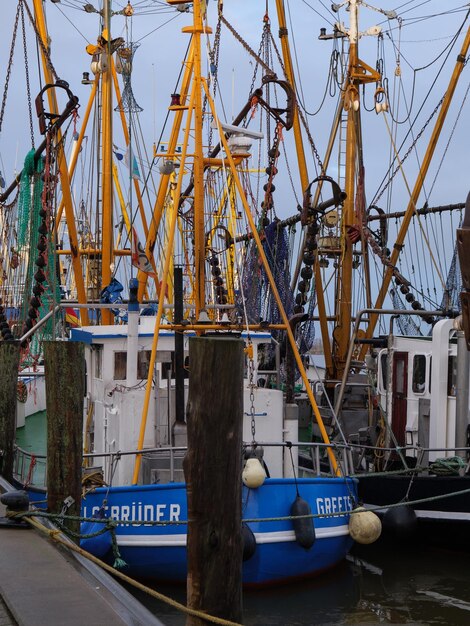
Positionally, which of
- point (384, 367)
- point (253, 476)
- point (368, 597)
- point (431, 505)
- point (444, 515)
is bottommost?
point (368, 597)

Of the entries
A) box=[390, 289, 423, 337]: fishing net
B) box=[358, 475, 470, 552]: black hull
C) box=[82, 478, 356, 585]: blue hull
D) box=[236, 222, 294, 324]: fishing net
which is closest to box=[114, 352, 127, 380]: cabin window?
box=[236, 222, 294, 324]: fishing net

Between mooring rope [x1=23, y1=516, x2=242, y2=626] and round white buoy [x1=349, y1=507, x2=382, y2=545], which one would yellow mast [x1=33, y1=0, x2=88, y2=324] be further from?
mooring rope [x1=23, y1=516, x2=242, y2=626]

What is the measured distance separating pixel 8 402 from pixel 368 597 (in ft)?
18.7

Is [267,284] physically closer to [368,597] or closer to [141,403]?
[141,403]

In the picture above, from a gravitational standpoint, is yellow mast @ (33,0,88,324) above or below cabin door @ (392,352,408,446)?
above

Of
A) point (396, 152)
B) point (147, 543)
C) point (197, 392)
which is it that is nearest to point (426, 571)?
point (147, 543)

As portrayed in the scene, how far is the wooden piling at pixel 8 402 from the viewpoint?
1387 cm

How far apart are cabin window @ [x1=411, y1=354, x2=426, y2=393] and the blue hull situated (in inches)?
167

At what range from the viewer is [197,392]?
6262 millimetres

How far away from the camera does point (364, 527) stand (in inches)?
495

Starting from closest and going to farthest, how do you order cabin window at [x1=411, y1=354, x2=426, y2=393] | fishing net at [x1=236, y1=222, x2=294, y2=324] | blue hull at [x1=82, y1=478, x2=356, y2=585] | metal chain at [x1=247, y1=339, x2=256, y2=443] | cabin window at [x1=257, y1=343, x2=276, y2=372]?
blue hull at [x1=82, y1=478, x2=356, y2=585] → metal chain at [x1=247, y1=339, x2=256, y2=443] → cabin window at [x1=411, y1=354, x2=426, y2=393] → fishing net at [x1=236, y1=222, x2=294, y2=324] → cabin window at [x1=257, y1=343, x2=276, y2=372]

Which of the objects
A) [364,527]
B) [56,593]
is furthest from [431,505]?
[56,593]

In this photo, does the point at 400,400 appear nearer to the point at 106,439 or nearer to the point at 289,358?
the point at 289,358

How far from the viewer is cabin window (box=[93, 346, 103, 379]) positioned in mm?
14219
